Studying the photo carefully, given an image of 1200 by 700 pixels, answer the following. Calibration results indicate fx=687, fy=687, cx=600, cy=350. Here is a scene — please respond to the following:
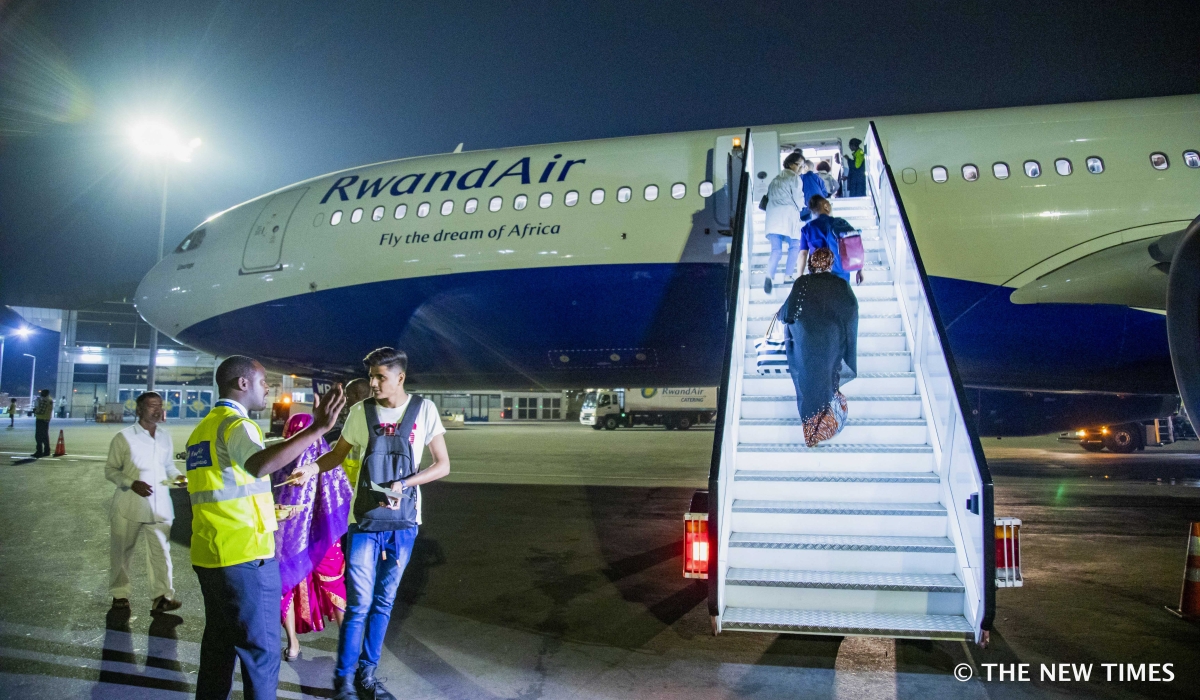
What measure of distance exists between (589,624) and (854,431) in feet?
7.29

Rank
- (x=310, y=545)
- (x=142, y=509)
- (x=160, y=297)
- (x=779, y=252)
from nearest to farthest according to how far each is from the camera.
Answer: (x=310, y=545) < (x=142, y=509) < (x=779, y=252) < (x=160, y=297)

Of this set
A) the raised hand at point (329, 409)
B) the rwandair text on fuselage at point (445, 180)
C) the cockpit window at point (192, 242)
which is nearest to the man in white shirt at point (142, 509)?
the raised hand at point (329, 409)

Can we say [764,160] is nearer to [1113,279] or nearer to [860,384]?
[1113,279]

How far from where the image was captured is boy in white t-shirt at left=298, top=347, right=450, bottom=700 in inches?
129

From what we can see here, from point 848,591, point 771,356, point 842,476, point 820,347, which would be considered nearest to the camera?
point 848,591

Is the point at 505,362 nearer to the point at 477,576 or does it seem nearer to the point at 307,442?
the point at 477,576

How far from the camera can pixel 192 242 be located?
1124 cm

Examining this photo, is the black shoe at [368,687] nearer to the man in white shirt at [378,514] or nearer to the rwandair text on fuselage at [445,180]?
the man in white shirt at [378,514]

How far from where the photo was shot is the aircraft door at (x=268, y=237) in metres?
10.3

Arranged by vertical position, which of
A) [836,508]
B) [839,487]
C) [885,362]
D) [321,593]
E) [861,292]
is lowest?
[321,593]

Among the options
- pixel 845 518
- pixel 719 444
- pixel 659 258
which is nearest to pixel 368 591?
pixel 719 444

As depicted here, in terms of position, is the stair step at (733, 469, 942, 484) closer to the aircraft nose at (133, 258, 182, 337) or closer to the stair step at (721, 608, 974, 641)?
the stair step at (721, 608, 974, 641)

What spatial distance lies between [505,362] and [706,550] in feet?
21.6

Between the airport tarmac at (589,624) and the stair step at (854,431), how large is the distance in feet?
4.15
